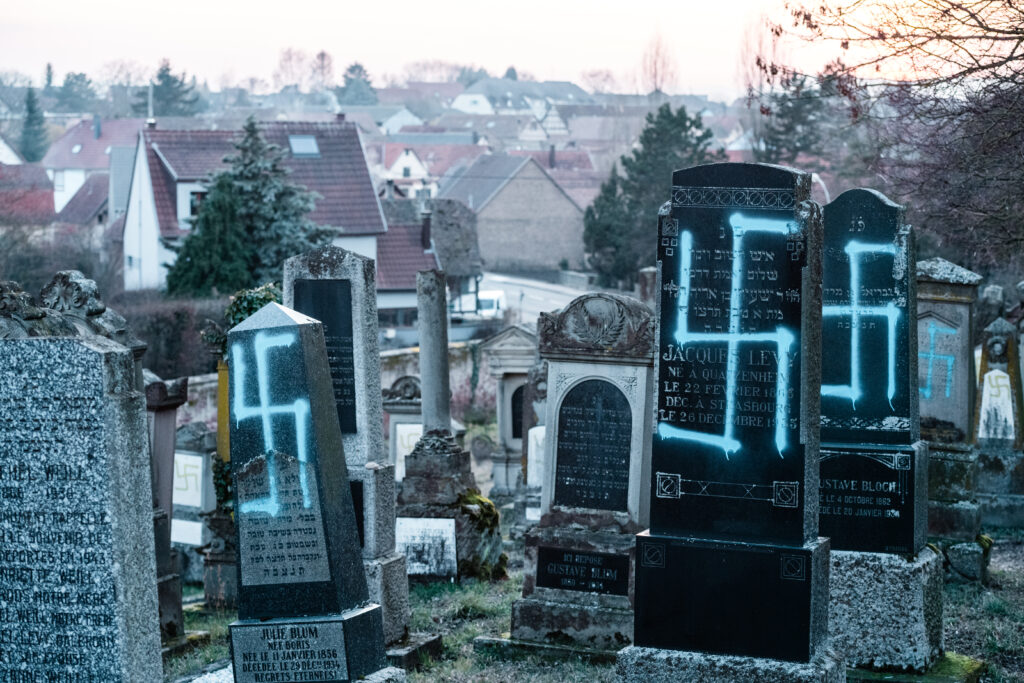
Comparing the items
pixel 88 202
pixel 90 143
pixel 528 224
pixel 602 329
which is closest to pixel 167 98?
pixel 90 143

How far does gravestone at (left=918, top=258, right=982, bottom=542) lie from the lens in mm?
10633

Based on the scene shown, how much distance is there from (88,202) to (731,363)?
63.0 metres

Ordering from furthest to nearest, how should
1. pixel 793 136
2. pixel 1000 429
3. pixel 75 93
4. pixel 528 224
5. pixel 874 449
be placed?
pixel 75 93 < pixel 528 224 < pixel 793 136 < pixel 1000 429 < pixel 874 449

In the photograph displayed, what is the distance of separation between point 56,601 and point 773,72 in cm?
730

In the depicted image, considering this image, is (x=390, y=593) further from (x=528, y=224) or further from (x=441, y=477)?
(x=528, y=224)

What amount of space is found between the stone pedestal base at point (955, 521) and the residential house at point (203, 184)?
1239 inches

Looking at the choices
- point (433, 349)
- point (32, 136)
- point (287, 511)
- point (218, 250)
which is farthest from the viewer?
point (32, 136)

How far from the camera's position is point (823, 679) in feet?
19.6

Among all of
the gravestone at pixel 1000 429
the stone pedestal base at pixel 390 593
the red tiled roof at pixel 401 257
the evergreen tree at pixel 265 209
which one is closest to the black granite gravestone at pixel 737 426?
the stone pedestal base at pixel 390 593

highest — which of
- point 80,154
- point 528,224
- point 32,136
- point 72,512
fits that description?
point 32,136

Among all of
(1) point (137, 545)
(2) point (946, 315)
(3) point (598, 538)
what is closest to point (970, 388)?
(2) point (946, 315)

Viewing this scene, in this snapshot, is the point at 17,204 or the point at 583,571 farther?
the point at 17,204

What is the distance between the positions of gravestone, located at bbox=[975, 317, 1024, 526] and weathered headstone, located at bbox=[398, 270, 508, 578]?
525 centimetres

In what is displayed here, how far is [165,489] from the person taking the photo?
11.1m
